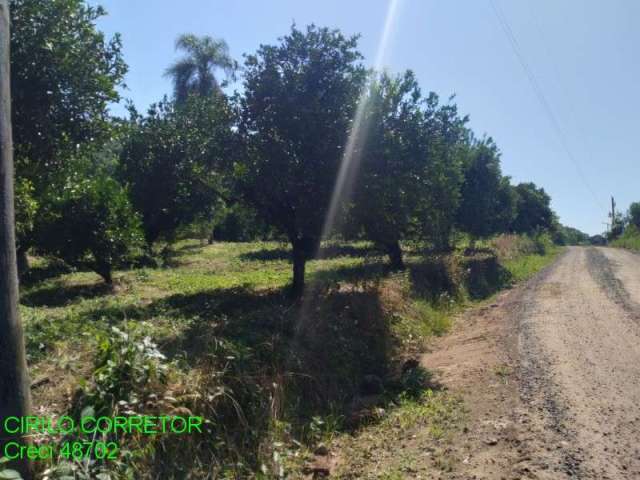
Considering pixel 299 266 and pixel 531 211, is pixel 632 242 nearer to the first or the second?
pixel 531 211

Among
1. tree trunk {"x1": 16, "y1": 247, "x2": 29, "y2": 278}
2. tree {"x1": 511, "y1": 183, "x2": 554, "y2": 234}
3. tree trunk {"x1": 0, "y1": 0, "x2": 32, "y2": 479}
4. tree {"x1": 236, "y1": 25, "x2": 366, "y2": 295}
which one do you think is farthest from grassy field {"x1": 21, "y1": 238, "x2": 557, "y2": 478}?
tree {"x1": 511, "y1": 183, "x2": 554, "y2": 234}

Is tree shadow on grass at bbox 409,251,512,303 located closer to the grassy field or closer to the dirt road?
the grassy field

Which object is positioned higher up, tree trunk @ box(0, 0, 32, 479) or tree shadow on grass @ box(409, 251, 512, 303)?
tree trunk @ box(0, 0, 32, 479)

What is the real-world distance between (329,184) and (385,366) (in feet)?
11.5

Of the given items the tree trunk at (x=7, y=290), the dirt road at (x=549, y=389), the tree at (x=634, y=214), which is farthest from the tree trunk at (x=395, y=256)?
the tree at (x=634, y=214)

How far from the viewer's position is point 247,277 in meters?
13.5

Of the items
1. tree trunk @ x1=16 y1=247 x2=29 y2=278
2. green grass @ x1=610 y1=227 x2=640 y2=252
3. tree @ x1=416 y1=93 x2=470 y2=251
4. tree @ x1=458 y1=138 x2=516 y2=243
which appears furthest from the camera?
green grass @ x1=610 y1=227 x2=640 y2=252

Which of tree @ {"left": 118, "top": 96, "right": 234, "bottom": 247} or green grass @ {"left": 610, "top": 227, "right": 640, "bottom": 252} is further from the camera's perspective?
green grass @ {"left": 610, "top": 227, "right": 640, "bottom": 252}

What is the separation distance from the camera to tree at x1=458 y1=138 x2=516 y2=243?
2242cm

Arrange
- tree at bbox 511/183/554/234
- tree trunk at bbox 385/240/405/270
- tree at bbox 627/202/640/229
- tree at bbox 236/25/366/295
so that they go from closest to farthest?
1. tree at bbox 236/25/366/295
2. tree trunk at bbox 385/240/405/270
3. tree at bbox 511/183/554/234
4. tree at bbox 627/202/640/229

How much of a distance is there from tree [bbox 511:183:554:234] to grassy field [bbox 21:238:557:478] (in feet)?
105

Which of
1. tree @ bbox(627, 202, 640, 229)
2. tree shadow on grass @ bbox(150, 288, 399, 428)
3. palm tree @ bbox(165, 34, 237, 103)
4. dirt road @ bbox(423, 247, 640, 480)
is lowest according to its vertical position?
dirt road @ bbox(423, 247, 640, 480)

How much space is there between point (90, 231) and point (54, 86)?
511 cm

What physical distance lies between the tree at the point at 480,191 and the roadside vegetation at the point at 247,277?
22.0ft
